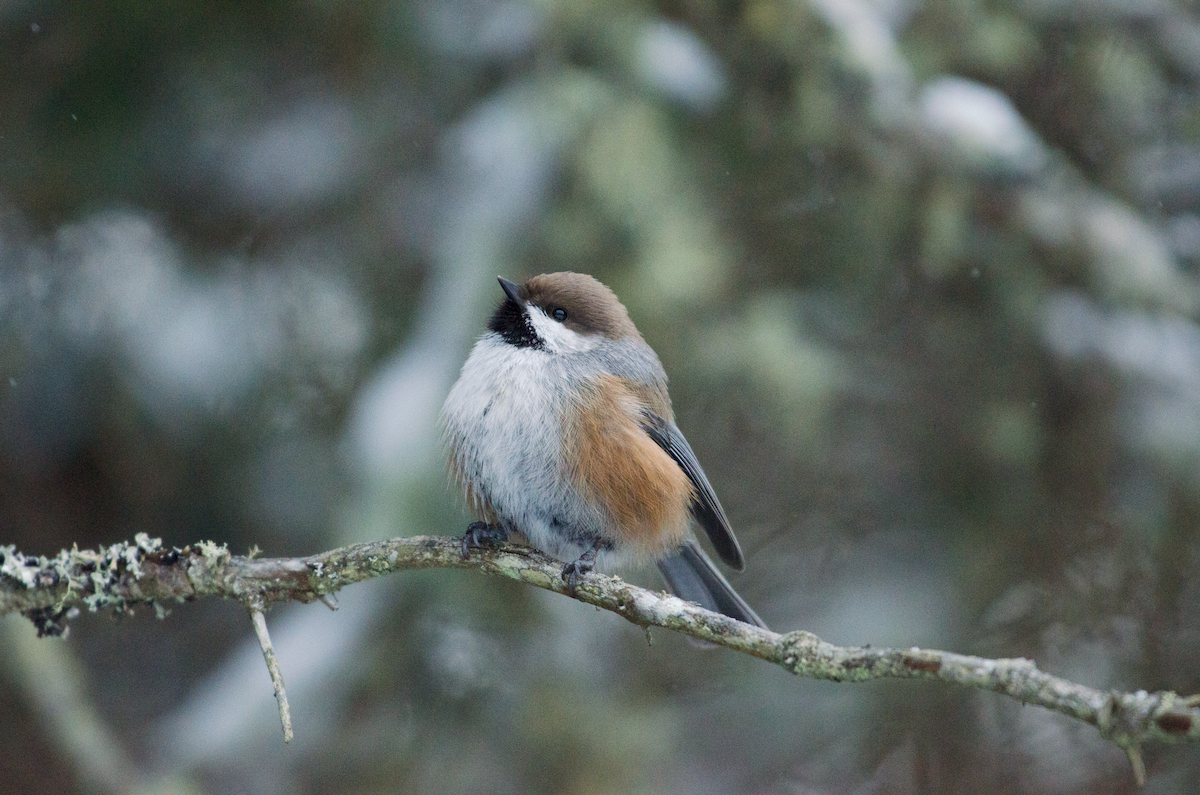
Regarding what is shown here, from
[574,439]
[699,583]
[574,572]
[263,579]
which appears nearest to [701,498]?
[699,583]

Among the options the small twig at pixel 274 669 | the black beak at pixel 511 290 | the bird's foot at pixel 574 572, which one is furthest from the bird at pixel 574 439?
the small twig at pixel 274 669

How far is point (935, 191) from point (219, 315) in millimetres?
2681

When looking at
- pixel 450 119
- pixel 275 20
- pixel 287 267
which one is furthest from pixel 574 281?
pixel 275 20

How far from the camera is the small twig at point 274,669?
1.89 meters

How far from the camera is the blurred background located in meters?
3.33

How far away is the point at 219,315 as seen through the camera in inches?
140

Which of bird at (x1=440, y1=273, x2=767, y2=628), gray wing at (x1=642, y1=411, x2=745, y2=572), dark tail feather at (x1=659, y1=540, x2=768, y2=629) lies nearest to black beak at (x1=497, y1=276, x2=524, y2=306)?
bird at (x1=440, y1=273, x2=767, y2=628)

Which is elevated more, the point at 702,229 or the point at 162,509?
the point at 702,229

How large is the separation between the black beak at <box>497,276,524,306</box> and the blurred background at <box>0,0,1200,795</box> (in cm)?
8

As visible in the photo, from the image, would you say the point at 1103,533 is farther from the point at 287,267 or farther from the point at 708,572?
the point at 287,267

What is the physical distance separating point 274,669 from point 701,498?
66.5 inches

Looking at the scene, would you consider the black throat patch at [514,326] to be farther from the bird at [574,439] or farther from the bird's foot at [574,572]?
the bird's foot at [574,572]

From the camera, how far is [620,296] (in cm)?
342

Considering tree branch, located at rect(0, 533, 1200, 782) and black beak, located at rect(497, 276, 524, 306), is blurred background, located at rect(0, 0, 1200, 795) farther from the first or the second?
tree branch, located at rect(0, 533, 1200, 782)
